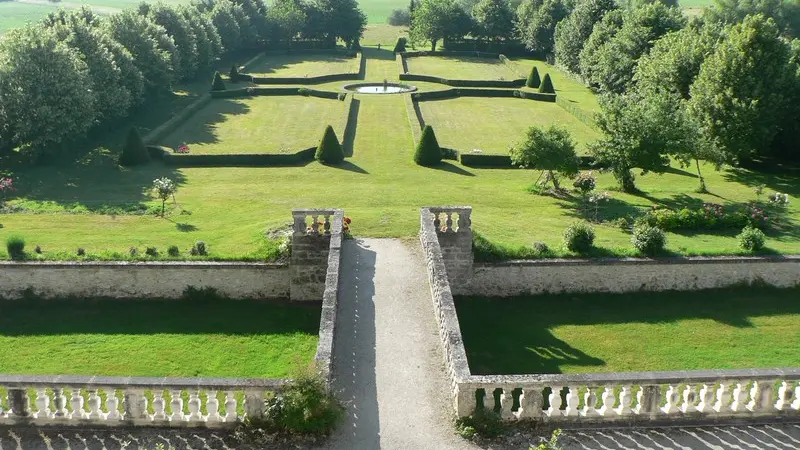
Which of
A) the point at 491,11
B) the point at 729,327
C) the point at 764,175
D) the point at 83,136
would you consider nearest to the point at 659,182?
the point at 764,175

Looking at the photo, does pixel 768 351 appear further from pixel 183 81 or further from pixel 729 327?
pixel 183 81

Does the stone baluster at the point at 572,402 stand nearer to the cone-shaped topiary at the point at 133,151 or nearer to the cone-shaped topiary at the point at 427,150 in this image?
the cone-shaped topiary at the point at 427,150

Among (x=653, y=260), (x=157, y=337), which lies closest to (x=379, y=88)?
(x=653, y=260)

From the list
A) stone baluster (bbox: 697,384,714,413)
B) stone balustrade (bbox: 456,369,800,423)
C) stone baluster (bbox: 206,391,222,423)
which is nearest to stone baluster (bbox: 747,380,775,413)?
stone balustrade (bbox: 456,369,800,423)

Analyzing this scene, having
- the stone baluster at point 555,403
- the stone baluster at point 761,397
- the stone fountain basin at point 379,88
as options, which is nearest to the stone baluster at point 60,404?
the stone baluster at point 555,403

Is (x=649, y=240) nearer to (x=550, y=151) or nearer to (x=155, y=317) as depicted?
(x=550, y=151)

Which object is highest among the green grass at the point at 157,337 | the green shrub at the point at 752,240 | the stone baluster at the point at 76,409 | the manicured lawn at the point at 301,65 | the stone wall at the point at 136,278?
the manicured lawn at the point at 301,65
